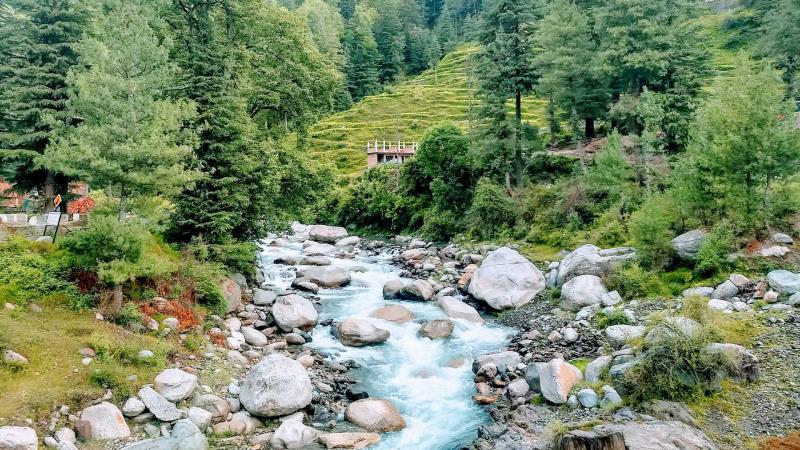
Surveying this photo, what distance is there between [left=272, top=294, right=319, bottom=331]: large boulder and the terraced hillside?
43004 millimetres

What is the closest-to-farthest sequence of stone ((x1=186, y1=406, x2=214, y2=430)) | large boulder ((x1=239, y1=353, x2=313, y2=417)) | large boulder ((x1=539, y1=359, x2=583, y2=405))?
stone ((x1=186, y1=406, x2=214, y2=430)), large boulder ((x1=239, y1=353, x2=313, y2=417)), large boulder ((x1=539, y1=359, x2=583, y2=405))

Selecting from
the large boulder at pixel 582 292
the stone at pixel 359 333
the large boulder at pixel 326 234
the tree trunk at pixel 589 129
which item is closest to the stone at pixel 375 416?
the stone at pixel 359 333

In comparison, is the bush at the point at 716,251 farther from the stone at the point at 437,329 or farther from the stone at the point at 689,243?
the stone at the point at 437,329

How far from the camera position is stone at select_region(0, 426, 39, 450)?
11.0 m

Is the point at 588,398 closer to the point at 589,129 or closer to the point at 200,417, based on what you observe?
the point at 200,417

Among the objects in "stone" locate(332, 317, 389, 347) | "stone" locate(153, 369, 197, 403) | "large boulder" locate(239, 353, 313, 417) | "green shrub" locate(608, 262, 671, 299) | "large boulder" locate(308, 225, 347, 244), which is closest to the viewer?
"stone" locate(153, 369, 197, 403)

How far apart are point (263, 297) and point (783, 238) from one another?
2001 centimetres

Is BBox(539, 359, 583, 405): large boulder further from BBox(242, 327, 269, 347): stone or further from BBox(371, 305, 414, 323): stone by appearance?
BBox(242, 327, 269, 347): stone

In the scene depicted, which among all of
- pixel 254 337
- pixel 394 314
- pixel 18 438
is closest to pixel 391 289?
pixel 394 314

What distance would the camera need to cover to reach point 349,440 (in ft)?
43.5

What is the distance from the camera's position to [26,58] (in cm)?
2323

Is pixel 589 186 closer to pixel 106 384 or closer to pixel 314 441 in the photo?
pixel 314 441

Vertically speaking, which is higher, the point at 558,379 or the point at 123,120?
the point at 123,120

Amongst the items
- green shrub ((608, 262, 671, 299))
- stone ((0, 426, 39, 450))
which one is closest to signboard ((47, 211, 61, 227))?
stone ((0, 426, 39, 450))
